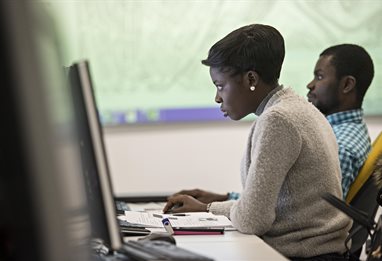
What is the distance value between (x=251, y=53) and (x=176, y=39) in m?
1.71

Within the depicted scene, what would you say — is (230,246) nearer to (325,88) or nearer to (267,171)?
(267,171)

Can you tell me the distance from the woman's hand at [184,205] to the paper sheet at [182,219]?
2 centimetres

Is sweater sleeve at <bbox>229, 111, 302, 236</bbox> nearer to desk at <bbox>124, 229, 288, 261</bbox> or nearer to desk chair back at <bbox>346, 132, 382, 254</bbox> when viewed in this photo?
desk at <bbox>124, 229, 288, 261</bbox>

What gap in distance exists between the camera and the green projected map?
367cm

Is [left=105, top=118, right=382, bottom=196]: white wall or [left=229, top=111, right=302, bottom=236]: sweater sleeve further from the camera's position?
[left=105, top=118, right=382, bottom=196]: white wall

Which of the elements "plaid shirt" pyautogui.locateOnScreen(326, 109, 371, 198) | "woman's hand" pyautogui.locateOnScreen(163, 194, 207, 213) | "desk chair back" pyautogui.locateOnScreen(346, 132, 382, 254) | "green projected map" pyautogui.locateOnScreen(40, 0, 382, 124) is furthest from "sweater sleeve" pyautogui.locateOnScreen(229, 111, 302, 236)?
"green projected map" pyautogui.locateOnScreen(40, 0, 382, 124)

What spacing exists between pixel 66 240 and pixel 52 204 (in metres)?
0.04

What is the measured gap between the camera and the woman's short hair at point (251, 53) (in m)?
2.03

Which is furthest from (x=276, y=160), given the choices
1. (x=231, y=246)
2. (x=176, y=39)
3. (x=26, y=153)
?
(x=176, y=39)

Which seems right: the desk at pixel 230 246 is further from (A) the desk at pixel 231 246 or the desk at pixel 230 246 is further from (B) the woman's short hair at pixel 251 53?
(B) the woman's short hair at pixel 251 53

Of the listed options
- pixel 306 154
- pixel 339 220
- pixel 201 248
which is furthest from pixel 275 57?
pixel 201 248

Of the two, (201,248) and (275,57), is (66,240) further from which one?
(275,57)

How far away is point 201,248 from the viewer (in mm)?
1540

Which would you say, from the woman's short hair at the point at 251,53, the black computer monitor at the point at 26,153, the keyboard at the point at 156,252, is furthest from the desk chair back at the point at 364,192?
the black computer monitor at the point at 26,153
